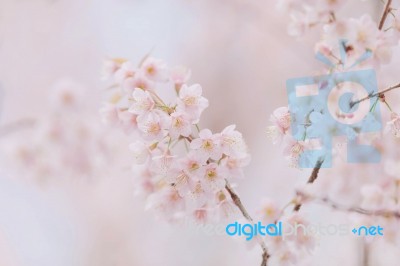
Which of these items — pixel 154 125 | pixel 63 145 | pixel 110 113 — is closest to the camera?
pixel 154 125

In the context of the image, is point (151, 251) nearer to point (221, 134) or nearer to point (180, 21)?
point (221, 134)

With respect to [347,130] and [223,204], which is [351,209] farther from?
→ [223,204]

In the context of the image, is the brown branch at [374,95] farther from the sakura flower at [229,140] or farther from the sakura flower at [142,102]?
the sakura flower at [142,102]

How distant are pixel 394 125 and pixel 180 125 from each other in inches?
15.3

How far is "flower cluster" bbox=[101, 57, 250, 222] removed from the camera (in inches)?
32.8

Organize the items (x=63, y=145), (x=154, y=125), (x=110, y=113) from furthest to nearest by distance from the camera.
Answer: (x=63, y=145), (x=110, y=113), (x=154, y=125)

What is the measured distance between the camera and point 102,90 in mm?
1068

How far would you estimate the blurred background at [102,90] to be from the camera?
1048 mm

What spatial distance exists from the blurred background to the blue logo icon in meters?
0.14

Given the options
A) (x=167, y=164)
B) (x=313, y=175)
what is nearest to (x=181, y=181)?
(x=167, y=164)

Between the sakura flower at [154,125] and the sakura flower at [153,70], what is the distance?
0.10 meters

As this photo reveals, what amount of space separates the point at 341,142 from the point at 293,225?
7.1 inches

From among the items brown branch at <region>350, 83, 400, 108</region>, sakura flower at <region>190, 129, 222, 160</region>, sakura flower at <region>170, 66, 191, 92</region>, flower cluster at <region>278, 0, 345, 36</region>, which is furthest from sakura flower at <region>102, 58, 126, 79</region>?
brown branch at <region>350, 83, 400, 108</region>

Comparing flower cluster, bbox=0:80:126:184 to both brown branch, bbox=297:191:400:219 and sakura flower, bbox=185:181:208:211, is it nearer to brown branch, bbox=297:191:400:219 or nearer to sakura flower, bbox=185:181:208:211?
sakura flower, bbox=185:181:208:211
